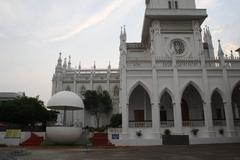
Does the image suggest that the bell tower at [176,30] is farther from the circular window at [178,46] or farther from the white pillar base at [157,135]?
the white pillar base at [157,135]

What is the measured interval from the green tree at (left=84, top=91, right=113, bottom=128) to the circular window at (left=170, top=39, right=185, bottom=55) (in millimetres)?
17854

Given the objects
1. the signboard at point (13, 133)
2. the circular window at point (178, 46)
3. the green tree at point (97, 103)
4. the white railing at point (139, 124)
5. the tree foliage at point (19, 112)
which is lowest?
the signboard at point (13, 133)

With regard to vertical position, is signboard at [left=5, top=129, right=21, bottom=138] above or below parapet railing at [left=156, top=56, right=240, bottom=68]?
below

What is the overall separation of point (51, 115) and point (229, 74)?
26.5 m

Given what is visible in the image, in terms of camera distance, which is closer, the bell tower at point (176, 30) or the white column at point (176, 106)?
the white column at point (176, 106)

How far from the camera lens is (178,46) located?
101 ft

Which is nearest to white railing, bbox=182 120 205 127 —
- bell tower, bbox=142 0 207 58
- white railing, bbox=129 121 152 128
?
white railing, bbox=129 121 152 128

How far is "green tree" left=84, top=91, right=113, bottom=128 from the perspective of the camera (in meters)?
41.7

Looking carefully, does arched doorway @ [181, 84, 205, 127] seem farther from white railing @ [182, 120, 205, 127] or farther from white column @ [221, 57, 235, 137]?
white column @ [221, 57, 235, 137]

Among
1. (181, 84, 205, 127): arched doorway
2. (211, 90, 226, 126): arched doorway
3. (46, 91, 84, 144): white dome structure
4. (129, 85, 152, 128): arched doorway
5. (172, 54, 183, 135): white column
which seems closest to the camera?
(46, 91, 84, 144): white dome structure

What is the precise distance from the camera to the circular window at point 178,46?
3066cm

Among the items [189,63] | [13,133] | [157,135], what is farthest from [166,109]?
[13,133]

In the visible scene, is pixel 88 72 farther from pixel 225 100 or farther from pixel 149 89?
pixel 225 100

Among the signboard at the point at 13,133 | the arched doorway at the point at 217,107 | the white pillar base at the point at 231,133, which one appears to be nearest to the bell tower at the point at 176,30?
the arched doorway at the point at 217,107
